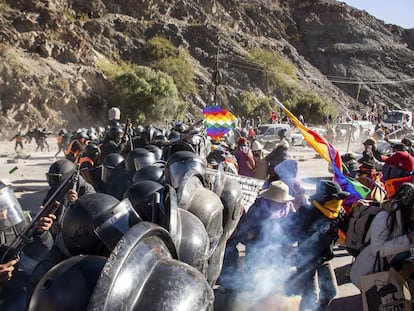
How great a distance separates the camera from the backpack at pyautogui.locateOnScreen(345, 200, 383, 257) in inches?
136

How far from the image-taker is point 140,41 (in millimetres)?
49406

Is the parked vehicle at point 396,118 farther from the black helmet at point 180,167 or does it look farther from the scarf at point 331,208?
the scarf at point 331,208

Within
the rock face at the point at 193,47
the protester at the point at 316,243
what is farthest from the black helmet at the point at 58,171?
the rock face at the point at 193,47

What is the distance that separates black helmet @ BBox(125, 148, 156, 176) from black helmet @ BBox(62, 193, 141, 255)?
2.96 m

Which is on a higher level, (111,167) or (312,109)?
(111,167)

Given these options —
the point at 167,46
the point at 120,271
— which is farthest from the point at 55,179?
the point at 167,46

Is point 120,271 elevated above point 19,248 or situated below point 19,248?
above

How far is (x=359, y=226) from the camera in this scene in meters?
3.52

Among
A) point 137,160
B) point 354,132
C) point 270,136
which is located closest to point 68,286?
point 137,160

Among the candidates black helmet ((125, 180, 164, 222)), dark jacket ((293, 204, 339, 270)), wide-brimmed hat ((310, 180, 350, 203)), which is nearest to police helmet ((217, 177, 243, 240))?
dark jacket ((293, 204, 339, 270))

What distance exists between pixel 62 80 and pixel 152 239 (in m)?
30.8

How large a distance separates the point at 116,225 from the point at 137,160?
3805 millimetres

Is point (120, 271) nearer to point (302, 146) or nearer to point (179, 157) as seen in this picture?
point (179, 157)

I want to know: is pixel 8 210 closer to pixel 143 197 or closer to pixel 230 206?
pixel 143 197
